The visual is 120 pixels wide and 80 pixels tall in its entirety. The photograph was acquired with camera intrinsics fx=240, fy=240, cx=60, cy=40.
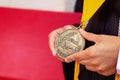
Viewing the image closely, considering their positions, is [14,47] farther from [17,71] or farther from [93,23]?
[93,23]

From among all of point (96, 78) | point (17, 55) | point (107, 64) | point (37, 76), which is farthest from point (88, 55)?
point (17, 55)

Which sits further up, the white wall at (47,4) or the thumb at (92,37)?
the thumb at (92,37)

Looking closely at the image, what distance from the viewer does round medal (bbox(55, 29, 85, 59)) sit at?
1.95ft

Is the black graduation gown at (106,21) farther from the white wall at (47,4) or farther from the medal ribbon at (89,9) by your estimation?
the white wall at (47,4)

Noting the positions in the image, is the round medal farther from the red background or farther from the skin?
the red background

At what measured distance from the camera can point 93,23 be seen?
636 mm

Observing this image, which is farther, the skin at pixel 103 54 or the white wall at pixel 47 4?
the white wall at pixel 47 4

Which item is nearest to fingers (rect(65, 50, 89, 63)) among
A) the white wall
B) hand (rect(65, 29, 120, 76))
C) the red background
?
hand (rect(65, 29, 120, 76))

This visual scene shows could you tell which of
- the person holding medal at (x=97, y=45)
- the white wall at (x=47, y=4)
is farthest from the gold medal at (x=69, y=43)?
the white wall at (x=47, y=4)

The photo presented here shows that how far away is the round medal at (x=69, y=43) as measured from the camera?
0.59 metres

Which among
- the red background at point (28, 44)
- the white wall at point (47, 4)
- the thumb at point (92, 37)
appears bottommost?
the red background at point (28, 44)

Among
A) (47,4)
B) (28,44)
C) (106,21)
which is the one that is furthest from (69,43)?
(47,4)

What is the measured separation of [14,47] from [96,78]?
59cm

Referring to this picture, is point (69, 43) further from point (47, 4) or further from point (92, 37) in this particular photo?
point (47, 4)
